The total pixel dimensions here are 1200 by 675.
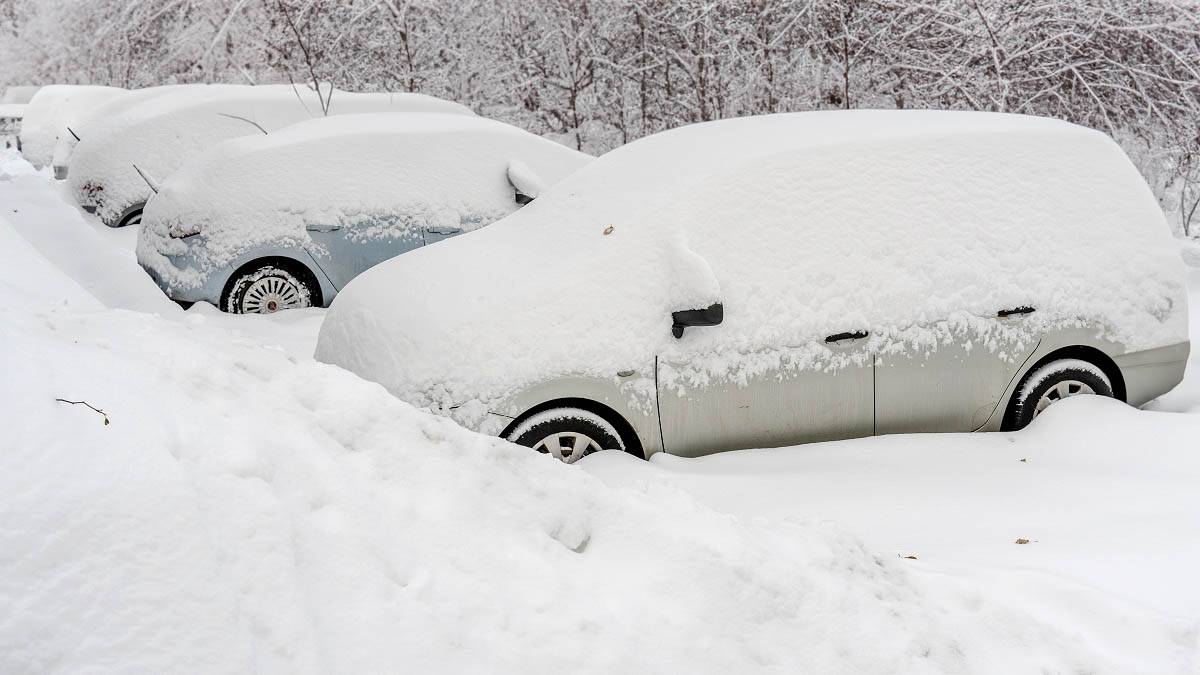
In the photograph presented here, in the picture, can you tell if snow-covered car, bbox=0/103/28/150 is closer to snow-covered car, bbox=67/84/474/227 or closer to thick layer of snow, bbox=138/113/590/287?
snow-covered car, bbox=67/84/474/227

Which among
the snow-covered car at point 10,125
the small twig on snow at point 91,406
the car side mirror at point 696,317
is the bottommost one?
the car side mirror at point 696,317

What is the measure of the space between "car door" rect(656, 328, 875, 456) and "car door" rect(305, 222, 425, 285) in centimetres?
373

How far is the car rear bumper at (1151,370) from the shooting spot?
16.3 ft

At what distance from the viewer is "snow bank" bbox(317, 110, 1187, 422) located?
4219 mm

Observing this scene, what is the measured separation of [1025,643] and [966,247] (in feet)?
8.14

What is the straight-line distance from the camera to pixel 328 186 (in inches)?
296

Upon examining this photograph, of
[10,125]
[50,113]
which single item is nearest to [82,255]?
[50,113]

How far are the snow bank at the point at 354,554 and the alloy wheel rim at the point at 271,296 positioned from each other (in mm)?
4652

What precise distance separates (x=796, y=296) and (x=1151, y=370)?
6.50 feet

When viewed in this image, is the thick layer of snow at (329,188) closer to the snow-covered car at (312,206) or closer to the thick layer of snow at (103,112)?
the snow-covered car at (312,206)

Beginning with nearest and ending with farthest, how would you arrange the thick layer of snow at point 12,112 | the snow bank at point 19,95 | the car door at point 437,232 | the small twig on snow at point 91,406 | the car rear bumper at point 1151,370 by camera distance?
the small twig on snow at point 91,406
the car rear bumper at point 1151,370
the car door at point 437,232
the thick layer of snow at point 12,112
the snow bank at point 19,95

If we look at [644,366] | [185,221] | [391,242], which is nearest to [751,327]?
[644,366]

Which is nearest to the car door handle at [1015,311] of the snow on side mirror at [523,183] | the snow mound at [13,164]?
the snow on side mirror at [523,183]

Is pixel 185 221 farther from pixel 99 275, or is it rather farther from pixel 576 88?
pixel 576 88
